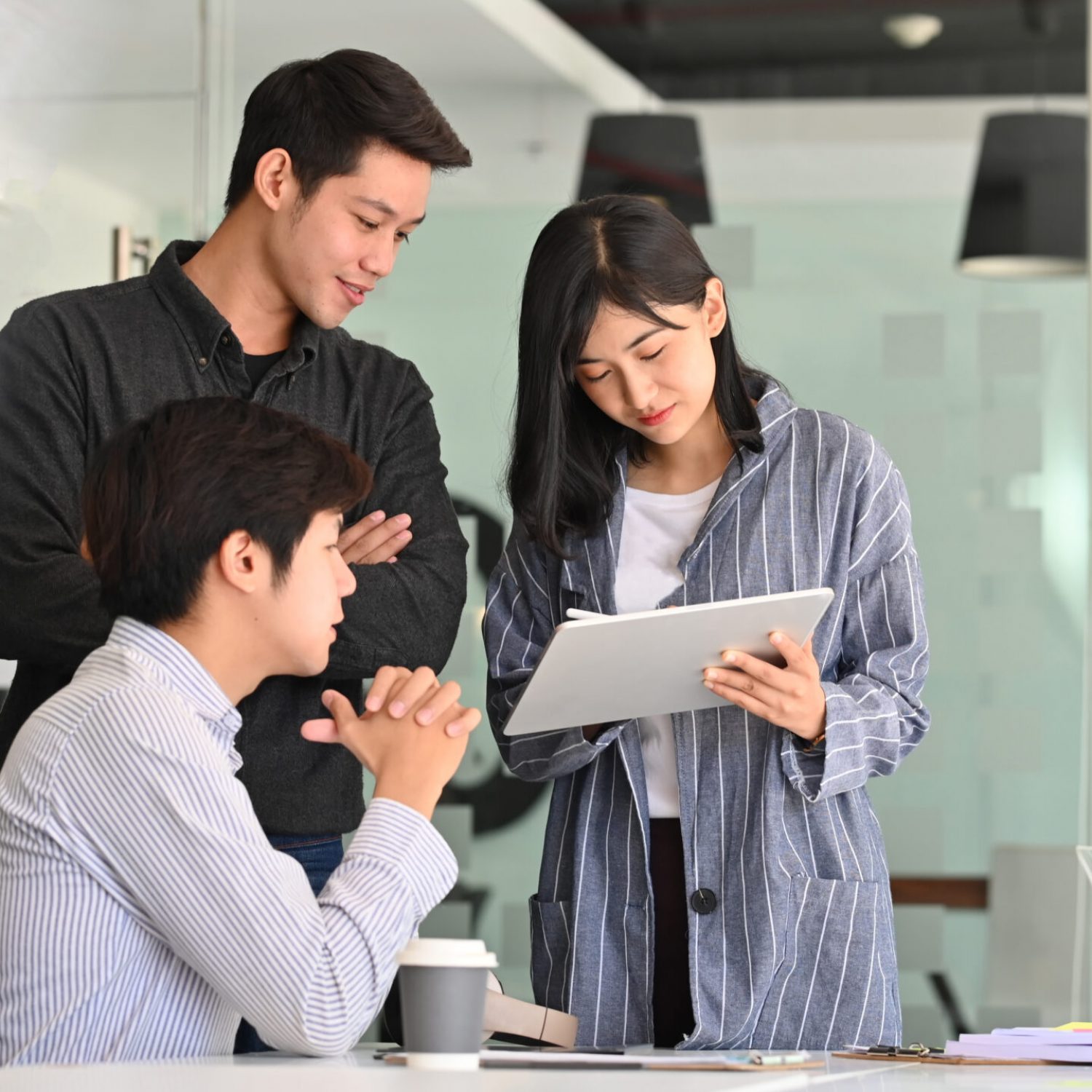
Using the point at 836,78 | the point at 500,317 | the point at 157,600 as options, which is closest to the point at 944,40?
the point at 836,78

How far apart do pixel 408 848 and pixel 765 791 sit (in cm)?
58

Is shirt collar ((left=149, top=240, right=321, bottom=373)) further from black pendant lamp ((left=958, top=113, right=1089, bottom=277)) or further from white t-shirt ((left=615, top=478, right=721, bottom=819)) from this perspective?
black pendant lamp ((left=958, top=113, right=1089, bottom=277))

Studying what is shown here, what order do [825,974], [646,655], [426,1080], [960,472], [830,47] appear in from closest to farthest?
1. [426,1080]
2. [646,655]
3. [825,974]
4. [960,472]
5. [830,47]

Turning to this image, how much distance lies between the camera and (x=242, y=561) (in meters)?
1.41

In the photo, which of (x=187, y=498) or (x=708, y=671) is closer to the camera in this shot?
(x=187, y=498)

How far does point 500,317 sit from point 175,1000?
2.42m

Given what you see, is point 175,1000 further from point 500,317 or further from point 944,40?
point 944,40

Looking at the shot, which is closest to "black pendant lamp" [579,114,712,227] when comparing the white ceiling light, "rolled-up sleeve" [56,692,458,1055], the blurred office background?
the blurred office background

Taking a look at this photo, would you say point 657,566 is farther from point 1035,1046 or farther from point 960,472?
point 960,472

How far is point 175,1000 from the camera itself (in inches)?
51.8

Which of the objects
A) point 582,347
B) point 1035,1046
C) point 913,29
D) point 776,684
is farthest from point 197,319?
point 913,29

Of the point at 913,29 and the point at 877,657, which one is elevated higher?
the point at 913,29

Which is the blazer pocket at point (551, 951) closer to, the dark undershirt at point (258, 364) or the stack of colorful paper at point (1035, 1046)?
the stack of colorful paper at point (1035, 1046)

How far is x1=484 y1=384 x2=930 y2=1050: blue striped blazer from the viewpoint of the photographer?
5.75 feet
